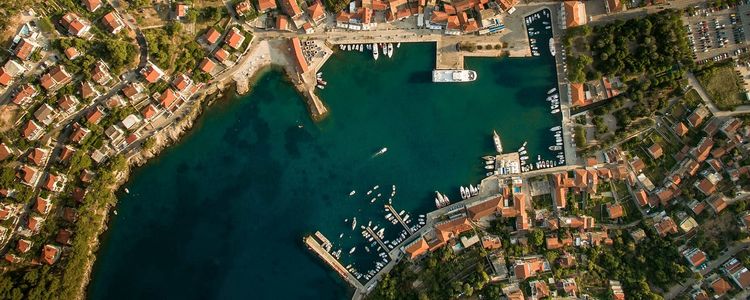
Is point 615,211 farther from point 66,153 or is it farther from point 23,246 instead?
point 23,246

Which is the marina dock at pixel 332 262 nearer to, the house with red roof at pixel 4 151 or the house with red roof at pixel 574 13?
the house with red roof at pixel 4 151

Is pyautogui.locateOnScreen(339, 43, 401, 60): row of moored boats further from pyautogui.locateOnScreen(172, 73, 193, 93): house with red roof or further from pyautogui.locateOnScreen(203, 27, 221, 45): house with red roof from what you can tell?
pyautogui.locateOnScreen(172, 73, 193, 93): house with red roof

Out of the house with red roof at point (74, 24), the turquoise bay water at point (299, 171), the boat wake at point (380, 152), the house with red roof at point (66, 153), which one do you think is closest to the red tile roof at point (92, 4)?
the house with red roof at point (74, 24)

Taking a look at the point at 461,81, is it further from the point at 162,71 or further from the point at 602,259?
the point at 162,71

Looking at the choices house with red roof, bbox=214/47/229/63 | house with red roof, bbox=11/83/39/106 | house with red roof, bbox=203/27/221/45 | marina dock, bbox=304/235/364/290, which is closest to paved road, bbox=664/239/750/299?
marina dock, bbox=304/235/364/290

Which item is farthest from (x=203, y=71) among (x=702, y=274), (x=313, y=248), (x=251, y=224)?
(x=702, y=274)
